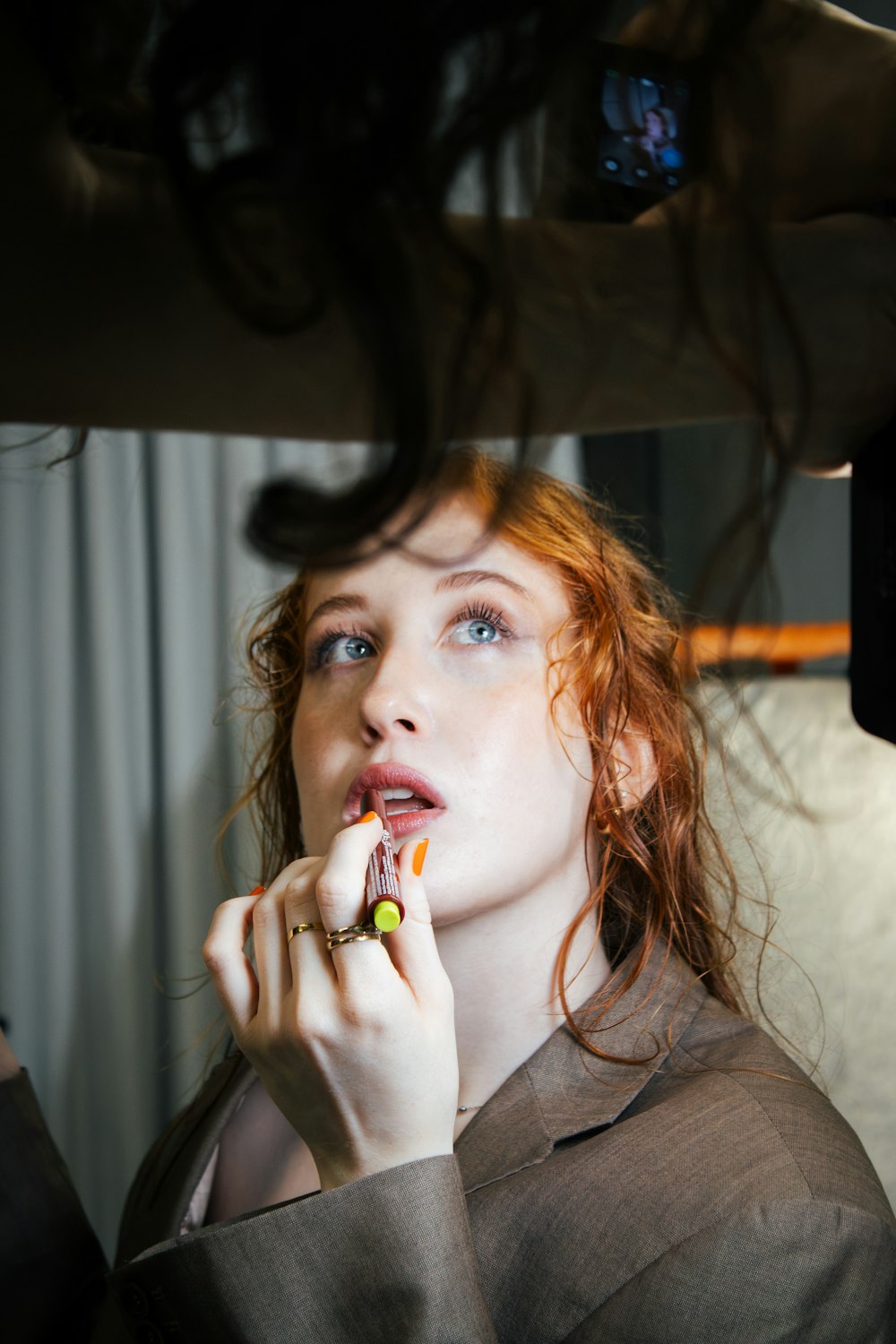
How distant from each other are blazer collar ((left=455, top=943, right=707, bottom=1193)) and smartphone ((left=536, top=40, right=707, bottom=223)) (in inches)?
20.6

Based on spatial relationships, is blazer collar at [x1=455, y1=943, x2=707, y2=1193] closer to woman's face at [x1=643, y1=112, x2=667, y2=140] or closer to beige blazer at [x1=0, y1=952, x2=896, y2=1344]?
beige blazer at [x1=0, y1=952, x2=896, y2=1344]

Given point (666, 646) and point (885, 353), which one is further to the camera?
point (666, 646)

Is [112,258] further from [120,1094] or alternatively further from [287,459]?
[120,1094]

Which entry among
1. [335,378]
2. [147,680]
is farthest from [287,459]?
[147,680]

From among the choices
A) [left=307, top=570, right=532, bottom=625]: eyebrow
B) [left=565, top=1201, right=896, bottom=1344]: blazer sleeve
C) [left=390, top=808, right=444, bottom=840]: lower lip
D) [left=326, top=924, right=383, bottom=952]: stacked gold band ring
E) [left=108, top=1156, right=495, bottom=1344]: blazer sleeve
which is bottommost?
[left=565, top=1201, right=896, bottom=1344]: blazer sleeve

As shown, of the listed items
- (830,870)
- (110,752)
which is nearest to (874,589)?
(830,870)

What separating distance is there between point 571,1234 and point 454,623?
0.35 m

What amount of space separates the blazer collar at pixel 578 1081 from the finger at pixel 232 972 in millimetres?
183

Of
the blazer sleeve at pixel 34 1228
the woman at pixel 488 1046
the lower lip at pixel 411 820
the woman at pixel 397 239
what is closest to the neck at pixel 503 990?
the woman at pixel 488 1046

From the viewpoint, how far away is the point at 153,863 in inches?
24.4

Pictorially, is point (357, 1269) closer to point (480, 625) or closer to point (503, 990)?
point (503, 990)

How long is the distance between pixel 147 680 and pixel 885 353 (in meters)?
0.43

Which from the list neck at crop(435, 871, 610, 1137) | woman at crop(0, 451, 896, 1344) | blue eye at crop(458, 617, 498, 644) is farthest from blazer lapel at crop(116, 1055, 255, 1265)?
blue eye at crop(458, 617, 498, 644)

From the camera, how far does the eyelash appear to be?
24.5 inches
